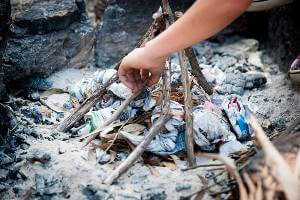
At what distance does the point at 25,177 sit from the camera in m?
2.04

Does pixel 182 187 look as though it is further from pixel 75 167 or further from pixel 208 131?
pixel 75 167

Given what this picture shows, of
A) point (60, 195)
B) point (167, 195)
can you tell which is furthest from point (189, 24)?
point (60, 195)

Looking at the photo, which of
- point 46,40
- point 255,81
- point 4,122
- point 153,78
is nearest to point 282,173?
point 153,78

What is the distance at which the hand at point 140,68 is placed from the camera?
1919 millimetres

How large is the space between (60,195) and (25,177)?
0.26m

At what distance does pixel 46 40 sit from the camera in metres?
3.14

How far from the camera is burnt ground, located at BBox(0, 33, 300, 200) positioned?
1906 mm

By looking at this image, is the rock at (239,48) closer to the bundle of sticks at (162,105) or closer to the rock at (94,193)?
the bundle of sticks at (162,105)

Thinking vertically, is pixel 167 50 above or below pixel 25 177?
above

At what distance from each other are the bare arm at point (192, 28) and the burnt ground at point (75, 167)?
609 millimetres

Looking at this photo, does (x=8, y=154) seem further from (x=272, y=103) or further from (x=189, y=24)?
(x=272, y=103)

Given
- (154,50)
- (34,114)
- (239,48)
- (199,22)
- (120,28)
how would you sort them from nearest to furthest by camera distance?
(199,22) < (154,50) < (34,114) < (120,28) < (239,48)

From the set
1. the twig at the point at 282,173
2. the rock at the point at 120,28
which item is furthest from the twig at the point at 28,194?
the rock at the point at 120,28

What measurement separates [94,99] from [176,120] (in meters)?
0.63
